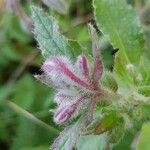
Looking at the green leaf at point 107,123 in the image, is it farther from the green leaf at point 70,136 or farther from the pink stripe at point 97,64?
the pink stripe at point 97,64

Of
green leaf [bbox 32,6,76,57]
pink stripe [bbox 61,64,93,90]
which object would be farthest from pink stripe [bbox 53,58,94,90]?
green leaf [bbox 32,6,76,57]

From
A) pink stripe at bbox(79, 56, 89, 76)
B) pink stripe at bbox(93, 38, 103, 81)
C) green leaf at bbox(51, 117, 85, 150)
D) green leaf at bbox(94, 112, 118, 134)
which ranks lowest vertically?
green leaf at bbox(51, 117, 85, 150)

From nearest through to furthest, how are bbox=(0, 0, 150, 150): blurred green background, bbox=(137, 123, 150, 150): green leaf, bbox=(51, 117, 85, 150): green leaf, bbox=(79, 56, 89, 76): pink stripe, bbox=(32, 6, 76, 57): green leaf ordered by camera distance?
1. bbox=(79, 56, 89, 76): pink stripe
2. bbox=(51, 117, 85, 150): green leaf
3. bbox=(32, 6, 76, 57): green leaf
4. bbox=(137, 123, 150, 150): green leaf
5. bbox=(0, 0, 150, 150): blurred green background

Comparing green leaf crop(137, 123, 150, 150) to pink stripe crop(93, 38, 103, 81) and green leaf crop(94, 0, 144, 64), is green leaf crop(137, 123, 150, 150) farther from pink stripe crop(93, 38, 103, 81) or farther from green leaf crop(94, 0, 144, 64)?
pink stripe crop(93, 38, 103, 81)

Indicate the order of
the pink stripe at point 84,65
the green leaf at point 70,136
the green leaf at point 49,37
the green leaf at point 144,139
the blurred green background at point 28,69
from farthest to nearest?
1. the blurred green background at point 28,69
2. the green leaf at point 144,139
3. the green leaf at point 49,37
4. the green leaf at point 70,136
5. the pink stripe at point 84,65

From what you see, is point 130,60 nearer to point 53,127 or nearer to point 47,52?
point 47,52

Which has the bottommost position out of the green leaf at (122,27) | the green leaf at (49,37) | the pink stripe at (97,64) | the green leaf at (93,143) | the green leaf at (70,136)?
the green leaf at (70,136)

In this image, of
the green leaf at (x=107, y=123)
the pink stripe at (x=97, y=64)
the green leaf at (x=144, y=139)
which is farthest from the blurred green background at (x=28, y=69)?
the pink stripe at (x=97, y=64)
